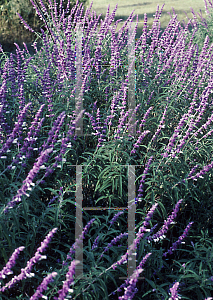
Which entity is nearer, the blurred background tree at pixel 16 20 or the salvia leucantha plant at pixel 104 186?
the salvia leucantha plant at pixel 104 186

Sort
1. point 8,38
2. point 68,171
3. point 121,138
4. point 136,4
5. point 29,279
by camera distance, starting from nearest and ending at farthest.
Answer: point 29,279 < point 121,138 < point 68,171 < point 8,38 < point 136,4

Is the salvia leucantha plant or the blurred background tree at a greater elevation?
the blurred background tree

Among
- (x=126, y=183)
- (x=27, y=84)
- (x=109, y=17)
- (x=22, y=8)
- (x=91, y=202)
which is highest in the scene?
(x=22, y=8)

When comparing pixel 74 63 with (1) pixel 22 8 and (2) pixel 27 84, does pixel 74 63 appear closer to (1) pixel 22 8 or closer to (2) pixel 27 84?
(2) pixel 27 84

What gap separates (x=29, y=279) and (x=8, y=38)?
33.7 ft

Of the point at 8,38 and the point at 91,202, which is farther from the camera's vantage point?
the point at 8,38

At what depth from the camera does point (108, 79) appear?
4.36 metres

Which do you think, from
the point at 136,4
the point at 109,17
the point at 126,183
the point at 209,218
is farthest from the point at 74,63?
the point at 136,4

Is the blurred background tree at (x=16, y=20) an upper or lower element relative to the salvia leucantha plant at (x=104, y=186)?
upper

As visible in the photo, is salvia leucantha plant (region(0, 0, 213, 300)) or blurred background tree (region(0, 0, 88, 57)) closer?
salvia leucantha plant (region(0, 0, 213, 300))

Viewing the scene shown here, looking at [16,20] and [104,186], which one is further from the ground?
[16,20]

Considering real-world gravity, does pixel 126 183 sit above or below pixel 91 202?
above

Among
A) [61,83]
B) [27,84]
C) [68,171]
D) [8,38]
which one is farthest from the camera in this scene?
[8,38]

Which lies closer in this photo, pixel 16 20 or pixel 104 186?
pixel 104 186
